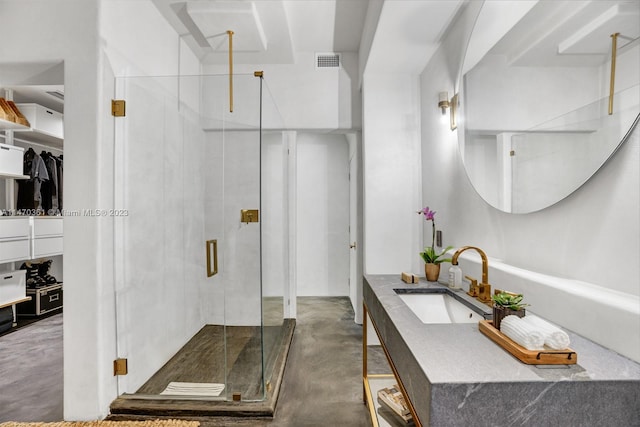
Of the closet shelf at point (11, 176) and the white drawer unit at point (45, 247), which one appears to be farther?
the white drawer unit at point (45, 247)

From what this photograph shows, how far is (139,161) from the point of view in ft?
7.08

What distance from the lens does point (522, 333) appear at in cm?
89

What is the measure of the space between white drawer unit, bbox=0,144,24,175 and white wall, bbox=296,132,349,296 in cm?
328

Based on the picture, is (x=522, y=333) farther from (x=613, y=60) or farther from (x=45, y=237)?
(x=45, y=237)

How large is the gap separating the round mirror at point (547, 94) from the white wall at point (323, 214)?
9.98 feet

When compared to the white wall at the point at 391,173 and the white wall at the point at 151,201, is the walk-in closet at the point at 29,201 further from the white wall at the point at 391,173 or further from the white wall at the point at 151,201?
the white wall at the point at 391,173

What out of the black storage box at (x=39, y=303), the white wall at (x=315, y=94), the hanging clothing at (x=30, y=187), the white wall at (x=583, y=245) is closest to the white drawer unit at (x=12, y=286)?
the black storage box at (x=39, y=303)

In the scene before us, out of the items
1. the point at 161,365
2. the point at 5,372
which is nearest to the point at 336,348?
the point at 161,365

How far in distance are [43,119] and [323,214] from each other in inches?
143

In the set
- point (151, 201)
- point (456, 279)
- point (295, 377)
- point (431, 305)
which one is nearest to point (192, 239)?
point (151, 201)

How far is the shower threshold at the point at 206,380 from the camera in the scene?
1.91 m

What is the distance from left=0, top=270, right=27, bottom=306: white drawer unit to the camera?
339 cm

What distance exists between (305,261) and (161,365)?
9.13ft

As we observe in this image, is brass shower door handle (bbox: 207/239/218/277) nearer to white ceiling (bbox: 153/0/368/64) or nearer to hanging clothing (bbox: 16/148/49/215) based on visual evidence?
white ceiling (bbox: 153/0/368/64)
